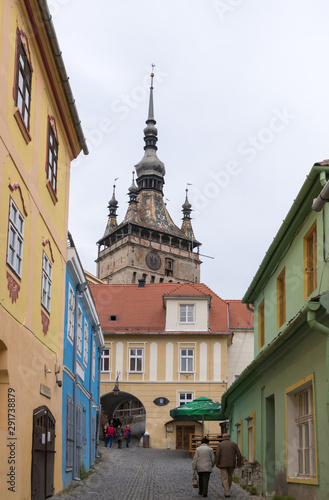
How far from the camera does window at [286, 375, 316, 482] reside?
11430mm

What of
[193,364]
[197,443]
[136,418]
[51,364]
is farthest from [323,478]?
[136,418]

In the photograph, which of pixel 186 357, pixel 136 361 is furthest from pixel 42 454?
pixel 186 357

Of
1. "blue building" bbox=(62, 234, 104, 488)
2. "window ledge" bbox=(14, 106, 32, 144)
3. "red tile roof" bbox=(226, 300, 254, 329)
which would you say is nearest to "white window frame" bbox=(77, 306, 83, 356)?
"blue building" bbox=(62, 234, 104, 488)

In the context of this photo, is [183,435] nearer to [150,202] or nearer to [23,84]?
[23,84]

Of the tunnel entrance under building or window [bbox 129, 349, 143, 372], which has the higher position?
window [bbox 129, 349, 143, 372]

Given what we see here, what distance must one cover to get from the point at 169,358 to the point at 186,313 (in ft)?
9.76

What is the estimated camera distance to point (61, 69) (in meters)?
14.1

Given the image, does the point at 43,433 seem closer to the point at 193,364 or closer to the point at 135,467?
the point at 135,467

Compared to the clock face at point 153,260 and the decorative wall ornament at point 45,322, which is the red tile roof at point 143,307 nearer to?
the decorative wall ornament at point 45,322

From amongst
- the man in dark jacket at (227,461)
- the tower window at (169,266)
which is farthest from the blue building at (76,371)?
the tower window at (169,266)

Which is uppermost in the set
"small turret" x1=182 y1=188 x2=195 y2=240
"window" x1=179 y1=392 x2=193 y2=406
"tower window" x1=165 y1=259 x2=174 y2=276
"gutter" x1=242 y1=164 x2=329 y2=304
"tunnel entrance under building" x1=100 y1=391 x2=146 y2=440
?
"small turret" x1=182 y1=188 x2=195 y2=240

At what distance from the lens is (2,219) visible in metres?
10.1

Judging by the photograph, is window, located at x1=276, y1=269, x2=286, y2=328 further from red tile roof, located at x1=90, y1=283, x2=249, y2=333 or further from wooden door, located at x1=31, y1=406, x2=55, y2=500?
red tile roof, located at x1=90, y1=283, x2=249, y2=333

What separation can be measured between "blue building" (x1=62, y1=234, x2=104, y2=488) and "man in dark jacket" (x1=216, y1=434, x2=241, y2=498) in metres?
3.52
